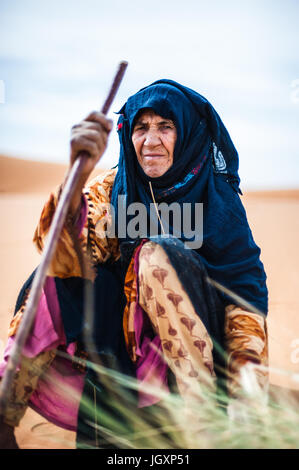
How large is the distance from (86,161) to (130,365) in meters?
1.04

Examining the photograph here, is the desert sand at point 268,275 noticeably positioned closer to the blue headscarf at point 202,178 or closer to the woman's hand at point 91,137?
the blue headscarf at point 202,178

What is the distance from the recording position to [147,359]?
2.15 meters

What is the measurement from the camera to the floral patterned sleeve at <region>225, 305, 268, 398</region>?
206 cm

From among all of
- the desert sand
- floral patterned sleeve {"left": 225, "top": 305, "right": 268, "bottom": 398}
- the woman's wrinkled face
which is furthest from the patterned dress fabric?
the woman's wrinkled face

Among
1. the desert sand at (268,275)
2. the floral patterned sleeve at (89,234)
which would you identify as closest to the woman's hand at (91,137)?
the floral patterned sleeve at (89,234)

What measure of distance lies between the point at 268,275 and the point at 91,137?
4.69m

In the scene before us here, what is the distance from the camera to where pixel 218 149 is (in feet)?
8.65

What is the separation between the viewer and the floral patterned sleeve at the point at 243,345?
2064mm

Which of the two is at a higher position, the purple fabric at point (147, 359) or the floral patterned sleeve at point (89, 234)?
the floral patterned sleeve at point (89, 234)

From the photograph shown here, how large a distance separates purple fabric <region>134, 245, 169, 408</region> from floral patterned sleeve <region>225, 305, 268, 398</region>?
32cm

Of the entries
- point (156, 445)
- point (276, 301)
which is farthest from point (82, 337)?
point (276, 301)

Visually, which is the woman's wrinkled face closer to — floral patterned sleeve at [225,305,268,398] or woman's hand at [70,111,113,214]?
woman's hand at [70,111,113,214]

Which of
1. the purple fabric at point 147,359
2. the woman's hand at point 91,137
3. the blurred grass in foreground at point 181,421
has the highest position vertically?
the woman's hand at point 91,137

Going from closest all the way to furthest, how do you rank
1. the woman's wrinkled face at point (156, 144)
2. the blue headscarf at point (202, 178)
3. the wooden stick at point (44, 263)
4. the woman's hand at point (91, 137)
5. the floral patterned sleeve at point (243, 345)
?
the wooden stick at point (44, 263) → the woman's hand at point (91, 137) → the floral patterned sleeve at point (243, 345) → the blue headscarf at point (202, 178) → the woman's wrinkled face at point (156, 144)
